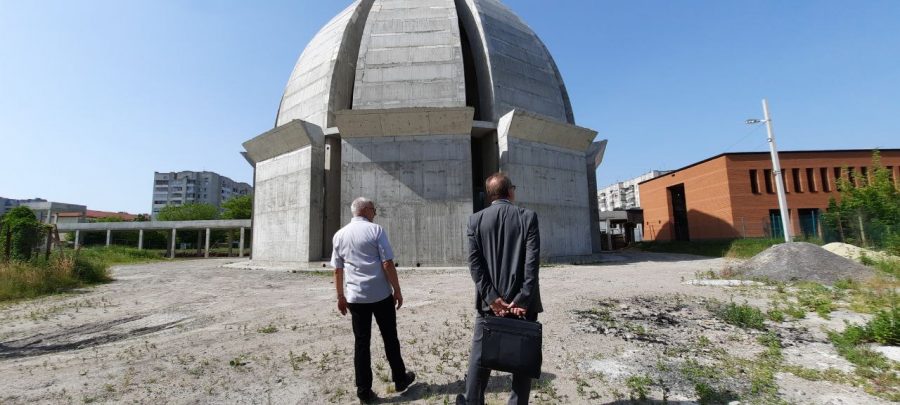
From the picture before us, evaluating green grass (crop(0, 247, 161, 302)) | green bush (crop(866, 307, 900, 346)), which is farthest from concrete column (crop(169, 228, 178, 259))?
green bush (crop(866, 307, 900, 346))

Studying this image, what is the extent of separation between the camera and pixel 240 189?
10925cm

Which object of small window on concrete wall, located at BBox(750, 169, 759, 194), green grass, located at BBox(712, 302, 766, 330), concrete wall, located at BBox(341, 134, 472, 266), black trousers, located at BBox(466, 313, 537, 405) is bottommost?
green grass, located at BBox(712, 302, 766, 330)

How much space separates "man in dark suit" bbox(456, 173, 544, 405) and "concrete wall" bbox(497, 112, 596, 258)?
13361mm

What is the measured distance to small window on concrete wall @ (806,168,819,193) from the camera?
29837 mm

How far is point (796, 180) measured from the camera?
30203mm

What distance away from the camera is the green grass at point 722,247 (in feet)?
61.2

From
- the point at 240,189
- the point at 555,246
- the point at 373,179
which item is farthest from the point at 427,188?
the point at 240,189

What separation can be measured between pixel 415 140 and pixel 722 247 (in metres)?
19.8

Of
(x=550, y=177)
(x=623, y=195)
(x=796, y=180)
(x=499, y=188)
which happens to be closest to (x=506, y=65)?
(x=550, y=177)

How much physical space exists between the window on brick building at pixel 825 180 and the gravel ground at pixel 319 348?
3281 centimetres

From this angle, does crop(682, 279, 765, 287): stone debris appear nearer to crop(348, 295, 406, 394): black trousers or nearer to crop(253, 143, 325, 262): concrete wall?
crop(348, 295, 406, 394): black trousers

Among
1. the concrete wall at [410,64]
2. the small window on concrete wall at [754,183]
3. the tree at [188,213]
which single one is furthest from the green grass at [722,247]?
the tree at [188,213]

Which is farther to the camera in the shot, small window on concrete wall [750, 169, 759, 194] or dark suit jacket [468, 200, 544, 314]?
small window on concrete wall [750, 169, 759, 194]

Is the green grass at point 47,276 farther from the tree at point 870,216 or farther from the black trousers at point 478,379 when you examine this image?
the tree at point 870,216
